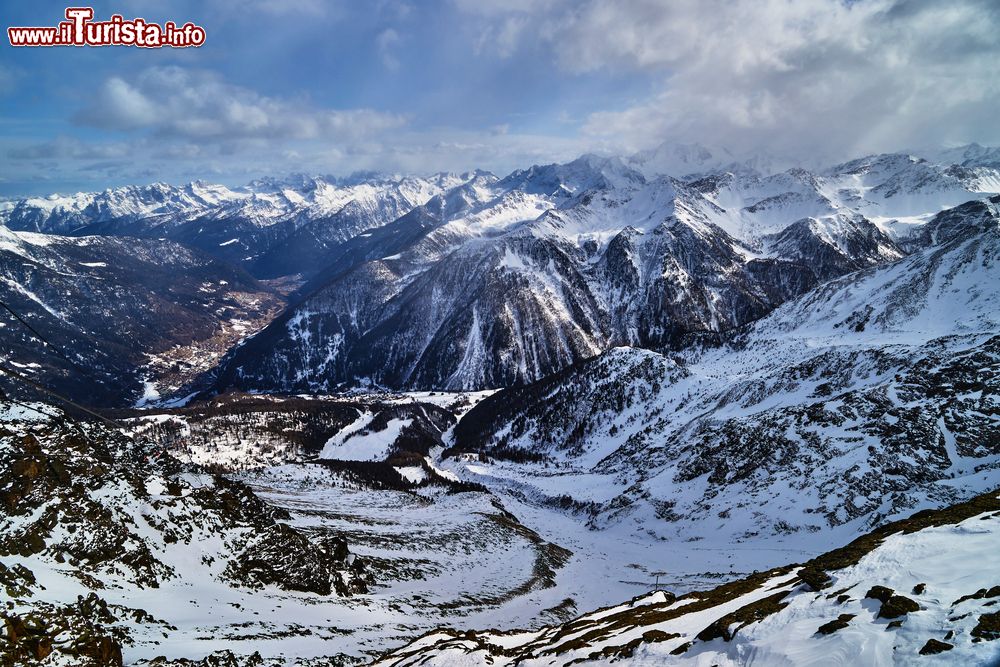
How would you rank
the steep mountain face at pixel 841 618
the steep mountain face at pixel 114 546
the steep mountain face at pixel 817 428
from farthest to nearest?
1. the steep mountain face at pixel 817 428
2. the steep mountain face at pixel 114 546
3. the steep mountain face at pixel 841 618

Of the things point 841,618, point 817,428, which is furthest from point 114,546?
point 817,428

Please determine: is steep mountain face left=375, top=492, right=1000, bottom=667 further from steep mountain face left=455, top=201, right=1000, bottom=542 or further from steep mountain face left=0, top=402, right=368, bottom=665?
steep mountain face left=455, top=201, right=1000, bottom=542

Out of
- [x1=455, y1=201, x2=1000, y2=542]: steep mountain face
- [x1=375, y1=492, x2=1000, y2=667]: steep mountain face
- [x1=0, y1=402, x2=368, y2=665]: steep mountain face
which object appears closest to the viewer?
[x1=375, y1=492, x2=1000, y2=667]: steep mountain face

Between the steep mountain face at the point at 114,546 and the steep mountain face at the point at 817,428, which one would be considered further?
the steep mountain face at the point at 817,428

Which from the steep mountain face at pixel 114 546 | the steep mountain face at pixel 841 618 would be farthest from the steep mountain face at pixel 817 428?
the steep mountain face at pixel 114 546

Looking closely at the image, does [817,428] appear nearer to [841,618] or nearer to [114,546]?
[841,618]

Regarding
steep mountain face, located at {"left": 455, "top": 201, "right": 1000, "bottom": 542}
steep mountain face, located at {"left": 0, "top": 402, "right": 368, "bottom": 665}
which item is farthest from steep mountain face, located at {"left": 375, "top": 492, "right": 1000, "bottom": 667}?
steep mountain face, located at {"left": 455, "top": 201, "right": 1000, "bottom": 542}

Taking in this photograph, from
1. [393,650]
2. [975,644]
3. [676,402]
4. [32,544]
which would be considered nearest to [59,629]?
[32,544]

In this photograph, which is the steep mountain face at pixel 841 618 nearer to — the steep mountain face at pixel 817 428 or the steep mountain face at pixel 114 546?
the steep mountain face at pixel 114 546
